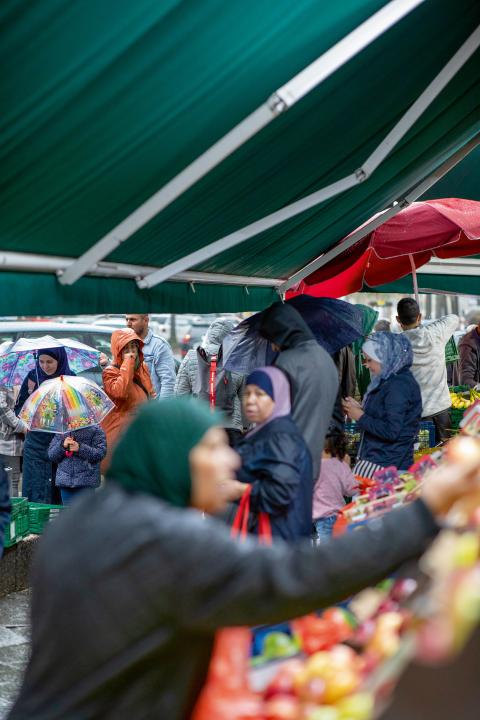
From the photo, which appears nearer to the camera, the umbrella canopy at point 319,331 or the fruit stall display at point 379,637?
the fruit stall display at point 379,637

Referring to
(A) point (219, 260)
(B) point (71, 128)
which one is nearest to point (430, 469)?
(B) point (71, 128)

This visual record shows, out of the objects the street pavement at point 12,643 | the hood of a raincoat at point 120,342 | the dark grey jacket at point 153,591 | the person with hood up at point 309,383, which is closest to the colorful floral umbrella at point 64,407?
the hood of a raincoat at point 120,342

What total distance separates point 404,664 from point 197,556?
0.51 m

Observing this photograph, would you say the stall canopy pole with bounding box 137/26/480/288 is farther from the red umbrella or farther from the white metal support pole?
the red umbrella

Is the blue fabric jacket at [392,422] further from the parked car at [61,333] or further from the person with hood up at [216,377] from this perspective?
the parked car at [61,333]

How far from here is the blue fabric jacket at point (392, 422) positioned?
21.3 ft

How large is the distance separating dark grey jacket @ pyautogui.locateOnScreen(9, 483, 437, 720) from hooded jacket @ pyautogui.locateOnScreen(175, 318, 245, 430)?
6.35m

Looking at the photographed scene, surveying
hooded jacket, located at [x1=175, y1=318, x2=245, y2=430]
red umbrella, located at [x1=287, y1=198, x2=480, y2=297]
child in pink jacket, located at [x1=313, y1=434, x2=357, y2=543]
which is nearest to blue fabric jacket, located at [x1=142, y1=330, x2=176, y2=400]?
hooded jacket, located at [x1=175, y1=318, x2=245, y2=430]

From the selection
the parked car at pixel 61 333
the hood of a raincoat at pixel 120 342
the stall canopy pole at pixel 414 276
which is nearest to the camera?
the hood of a raincoat at pixel 120 342

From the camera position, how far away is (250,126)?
377 cm

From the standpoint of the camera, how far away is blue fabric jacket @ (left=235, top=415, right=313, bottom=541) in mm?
4387

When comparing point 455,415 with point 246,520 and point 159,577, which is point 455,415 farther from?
point 159,577

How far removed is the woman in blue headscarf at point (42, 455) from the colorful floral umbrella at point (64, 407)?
59 centimetres

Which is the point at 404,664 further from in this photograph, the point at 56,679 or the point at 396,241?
the point at 396,241
